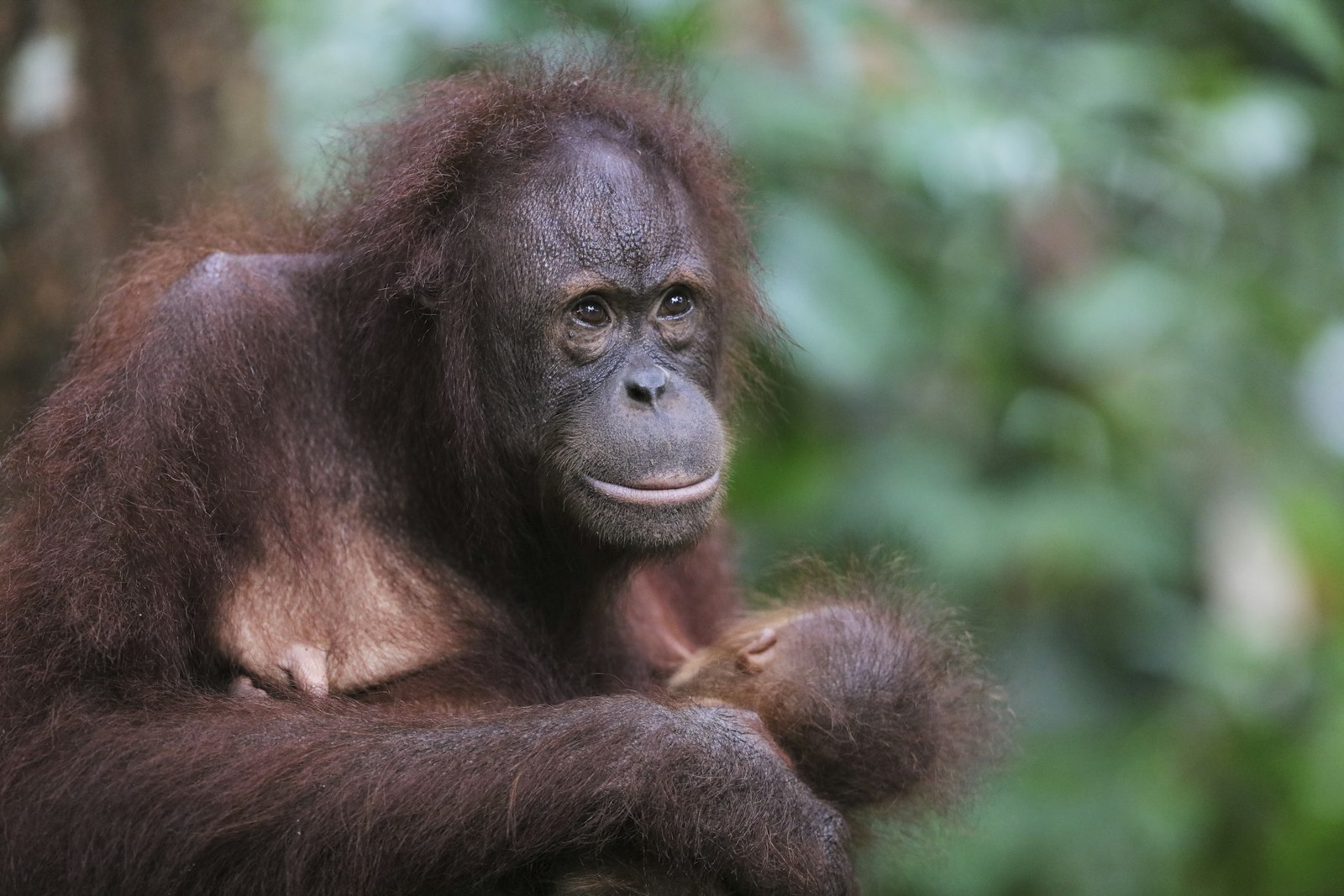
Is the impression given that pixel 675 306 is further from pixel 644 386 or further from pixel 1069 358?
pixel 1069 358

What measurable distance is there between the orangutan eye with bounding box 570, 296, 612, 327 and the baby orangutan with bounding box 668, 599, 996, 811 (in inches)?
29.6

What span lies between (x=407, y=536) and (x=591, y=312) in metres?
0.55

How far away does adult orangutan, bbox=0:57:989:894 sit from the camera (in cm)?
244

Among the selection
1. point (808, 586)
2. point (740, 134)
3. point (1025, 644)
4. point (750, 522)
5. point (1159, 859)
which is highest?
point (740, 134)

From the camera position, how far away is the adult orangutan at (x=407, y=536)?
244 centimetres

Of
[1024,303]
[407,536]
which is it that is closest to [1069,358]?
[1024,303]

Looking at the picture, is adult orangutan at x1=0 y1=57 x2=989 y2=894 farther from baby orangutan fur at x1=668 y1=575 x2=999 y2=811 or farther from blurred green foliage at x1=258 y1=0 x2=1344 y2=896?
blurred green foliage at x1=258 y1=0 x2=1344 y2=896

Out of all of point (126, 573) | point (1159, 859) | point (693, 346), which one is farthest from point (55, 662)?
point (1159, 859)

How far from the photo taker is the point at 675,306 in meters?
2.91

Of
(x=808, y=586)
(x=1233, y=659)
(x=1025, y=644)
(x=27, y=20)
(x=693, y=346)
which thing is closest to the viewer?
(x=693, y=346)

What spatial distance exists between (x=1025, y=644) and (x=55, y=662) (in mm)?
3955

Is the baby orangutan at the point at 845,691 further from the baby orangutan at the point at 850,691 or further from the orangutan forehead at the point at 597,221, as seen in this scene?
the orangutan forehead at the point at 597,221

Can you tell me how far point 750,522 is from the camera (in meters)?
4.89

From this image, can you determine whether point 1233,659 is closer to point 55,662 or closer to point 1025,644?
point 1025,644
